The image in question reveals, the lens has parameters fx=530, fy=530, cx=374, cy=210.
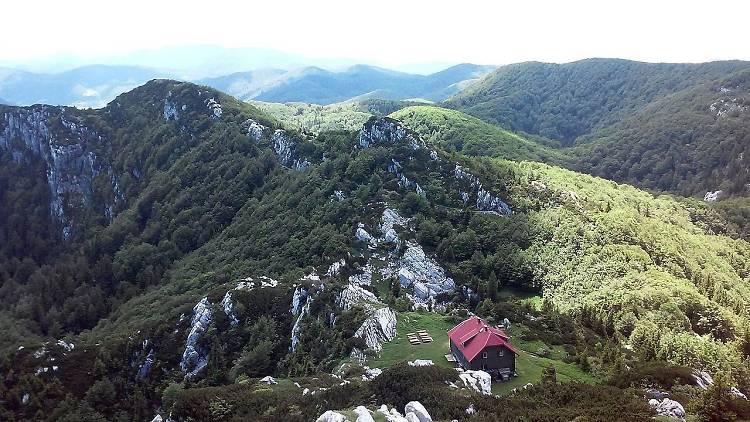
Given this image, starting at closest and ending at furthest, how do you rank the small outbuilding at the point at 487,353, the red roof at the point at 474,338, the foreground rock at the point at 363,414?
the foreground rock at the point at 363,414 < the small outbuilding at the point at 487,353 < the red roof at the point at 474,338

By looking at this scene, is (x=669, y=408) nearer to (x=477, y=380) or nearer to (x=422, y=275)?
(x=477, y=380)

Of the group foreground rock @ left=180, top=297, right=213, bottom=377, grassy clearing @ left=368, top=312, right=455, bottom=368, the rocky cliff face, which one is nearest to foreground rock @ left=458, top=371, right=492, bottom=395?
grassy clearing @ left=368, top=312, right=455, bottom=368

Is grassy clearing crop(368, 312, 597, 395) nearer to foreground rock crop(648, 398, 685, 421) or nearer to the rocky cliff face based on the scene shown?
foreground rock crop(648, 398, 685, 421)

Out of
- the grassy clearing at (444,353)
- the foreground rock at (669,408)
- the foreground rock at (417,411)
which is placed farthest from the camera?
the grassy clearing at (444,353)

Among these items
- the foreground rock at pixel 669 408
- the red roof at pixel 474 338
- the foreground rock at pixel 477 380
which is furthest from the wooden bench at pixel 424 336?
the foreground rock at pixel 669 408

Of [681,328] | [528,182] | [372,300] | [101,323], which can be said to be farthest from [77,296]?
[681,328]

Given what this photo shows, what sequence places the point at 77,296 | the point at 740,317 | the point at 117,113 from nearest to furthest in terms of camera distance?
the point at 740,317, the point at 77,296, the point at 117,113

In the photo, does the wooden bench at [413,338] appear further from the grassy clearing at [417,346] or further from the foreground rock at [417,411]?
the foreground rock at [417,411]

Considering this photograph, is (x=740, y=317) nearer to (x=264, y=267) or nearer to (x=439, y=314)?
(x=439, y=314)
